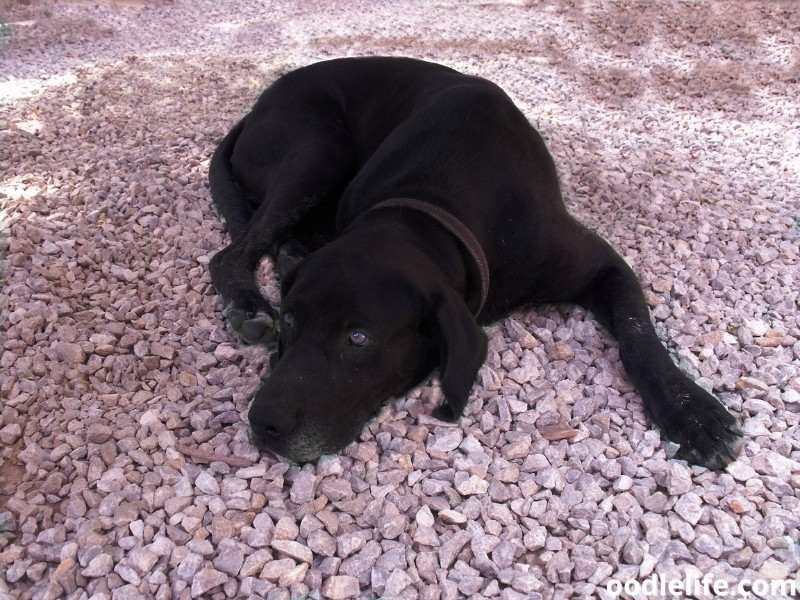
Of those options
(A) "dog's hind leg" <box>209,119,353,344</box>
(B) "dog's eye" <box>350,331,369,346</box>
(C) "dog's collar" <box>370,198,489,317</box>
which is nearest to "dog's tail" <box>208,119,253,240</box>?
(A) "dog's hind leg" <box>209,119,353,344</box>

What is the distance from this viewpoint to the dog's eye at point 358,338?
2.21 meters

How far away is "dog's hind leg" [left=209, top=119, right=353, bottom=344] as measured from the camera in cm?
298

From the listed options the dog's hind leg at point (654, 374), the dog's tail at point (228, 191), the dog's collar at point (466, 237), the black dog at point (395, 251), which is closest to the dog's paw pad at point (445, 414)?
the black dog at point (395, 251)

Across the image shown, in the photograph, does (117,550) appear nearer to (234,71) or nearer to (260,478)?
(260,478)

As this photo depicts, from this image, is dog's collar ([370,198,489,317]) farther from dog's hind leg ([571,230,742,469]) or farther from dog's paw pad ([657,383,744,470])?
dog's paw pad ([657,383,744,470])

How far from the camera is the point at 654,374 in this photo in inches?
100.0

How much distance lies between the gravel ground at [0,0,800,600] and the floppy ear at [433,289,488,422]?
241mm

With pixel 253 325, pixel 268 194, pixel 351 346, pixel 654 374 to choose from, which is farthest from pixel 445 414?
pixel 268 194

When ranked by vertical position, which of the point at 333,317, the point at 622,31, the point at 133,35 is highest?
the point at 333,317

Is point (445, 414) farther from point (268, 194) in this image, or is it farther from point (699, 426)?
point (268, 194)

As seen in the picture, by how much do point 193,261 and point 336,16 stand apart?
207 inches

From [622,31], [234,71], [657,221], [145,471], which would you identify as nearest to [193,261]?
[145,471]

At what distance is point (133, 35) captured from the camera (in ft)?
23.7

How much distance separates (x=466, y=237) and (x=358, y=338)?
63cm
